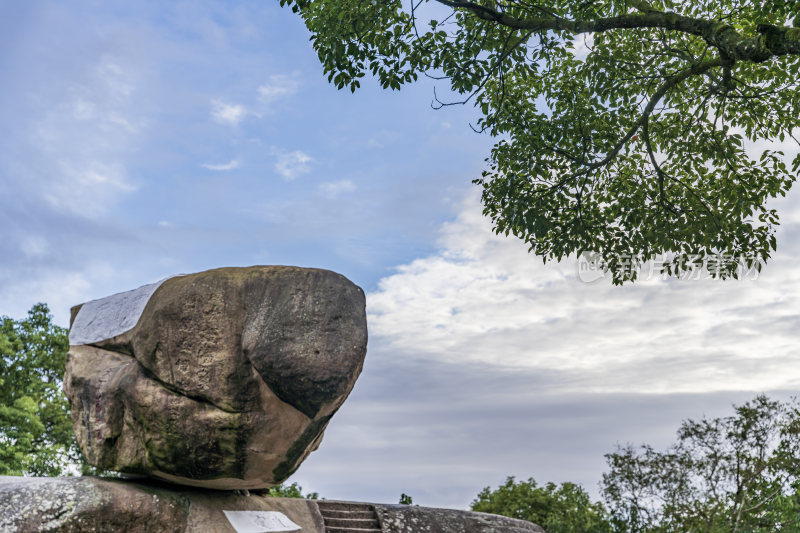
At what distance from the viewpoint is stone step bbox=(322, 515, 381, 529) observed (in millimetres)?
10078

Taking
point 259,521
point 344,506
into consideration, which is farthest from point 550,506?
point 259,521

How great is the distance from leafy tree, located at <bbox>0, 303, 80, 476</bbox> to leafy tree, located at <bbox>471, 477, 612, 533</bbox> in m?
11.3

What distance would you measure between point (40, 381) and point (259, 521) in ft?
45.0

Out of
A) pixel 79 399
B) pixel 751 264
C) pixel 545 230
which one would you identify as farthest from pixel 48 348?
pixel 751 264

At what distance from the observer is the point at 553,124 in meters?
13.1

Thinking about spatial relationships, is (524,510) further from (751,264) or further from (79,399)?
(79,399)

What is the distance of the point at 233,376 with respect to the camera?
24.9 ft

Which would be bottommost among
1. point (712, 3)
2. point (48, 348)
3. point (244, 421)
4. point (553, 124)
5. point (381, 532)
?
point (381, 532)

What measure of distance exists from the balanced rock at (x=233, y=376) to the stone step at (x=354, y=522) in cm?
217

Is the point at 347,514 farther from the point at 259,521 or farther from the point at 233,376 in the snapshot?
the point at 233,376

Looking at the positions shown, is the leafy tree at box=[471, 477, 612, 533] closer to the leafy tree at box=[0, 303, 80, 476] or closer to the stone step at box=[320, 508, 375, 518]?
the stone step at box=[320, 508, 375, 518]

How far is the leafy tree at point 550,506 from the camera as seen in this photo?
50.6ft

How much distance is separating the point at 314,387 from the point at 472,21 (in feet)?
23.4

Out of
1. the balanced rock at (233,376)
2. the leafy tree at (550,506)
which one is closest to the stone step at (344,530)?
the balanced rock at (233,376)
